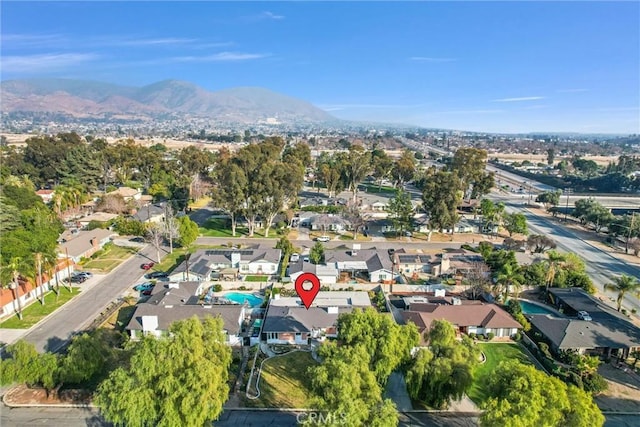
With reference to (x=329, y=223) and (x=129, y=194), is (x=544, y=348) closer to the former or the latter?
(x=329, y=223)

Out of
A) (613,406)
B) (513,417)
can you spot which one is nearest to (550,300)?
(613,406)

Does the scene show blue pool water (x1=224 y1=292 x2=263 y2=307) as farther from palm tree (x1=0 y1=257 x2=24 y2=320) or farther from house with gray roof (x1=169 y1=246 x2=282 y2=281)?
palm tree (x1=0 y1=257 x2=24 y2=320)

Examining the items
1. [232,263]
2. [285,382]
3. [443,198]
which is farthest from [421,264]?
[285,382]

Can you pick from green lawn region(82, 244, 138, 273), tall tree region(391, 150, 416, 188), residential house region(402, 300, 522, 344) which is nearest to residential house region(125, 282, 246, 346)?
residential house region(402, 300, 522, 344)

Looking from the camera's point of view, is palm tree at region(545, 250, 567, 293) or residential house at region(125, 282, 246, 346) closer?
residential house at region(125, 282, 246, 346)

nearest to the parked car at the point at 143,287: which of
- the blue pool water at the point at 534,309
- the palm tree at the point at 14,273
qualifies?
the palm tree at the point at 14,273

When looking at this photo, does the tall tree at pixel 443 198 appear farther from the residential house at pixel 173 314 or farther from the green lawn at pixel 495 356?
the residential house at pixel 173 314
